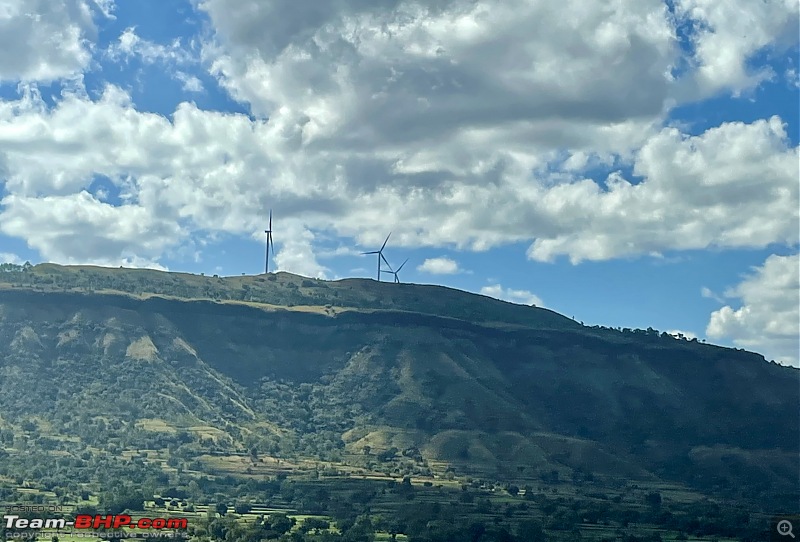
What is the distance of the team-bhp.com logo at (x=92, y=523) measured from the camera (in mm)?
91188

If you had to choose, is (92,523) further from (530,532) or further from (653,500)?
(653,500)

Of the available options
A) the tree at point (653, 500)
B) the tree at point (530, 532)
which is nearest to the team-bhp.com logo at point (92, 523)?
the tree at point (530, 532)

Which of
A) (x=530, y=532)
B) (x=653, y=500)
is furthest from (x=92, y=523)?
(x=653, y=500)

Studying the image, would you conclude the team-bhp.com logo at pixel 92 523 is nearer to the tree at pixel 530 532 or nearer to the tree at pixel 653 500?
the tree at pixel 530 532

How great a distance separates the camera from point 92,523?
9475cm

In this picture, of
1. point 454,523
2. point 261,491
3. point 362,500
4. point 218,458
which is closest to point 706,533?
point 454,523

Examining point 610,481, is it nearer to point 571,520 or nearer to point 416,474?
point 416,474

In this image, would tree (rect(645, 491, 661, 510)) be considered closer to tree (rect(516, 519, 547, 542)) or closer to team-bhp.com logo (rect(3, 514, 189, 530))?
tree (rect(516, 519, 547, 542))

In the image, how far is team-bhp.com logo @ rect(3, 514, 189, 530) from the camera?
9119cm

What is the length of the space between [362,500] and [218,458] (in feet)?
165

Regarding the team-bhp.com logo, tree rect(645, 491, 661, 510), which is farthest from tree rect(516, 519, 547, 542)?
tree rect(645, 491, 661, 510)

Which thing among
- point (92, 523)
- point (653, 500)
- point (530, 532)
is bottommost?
point (530, 532)

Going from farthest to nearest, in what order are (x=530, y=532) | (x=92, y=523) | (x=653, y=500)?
(x=653, y=500) → (x=530, y=532) → (x=92, y=523)

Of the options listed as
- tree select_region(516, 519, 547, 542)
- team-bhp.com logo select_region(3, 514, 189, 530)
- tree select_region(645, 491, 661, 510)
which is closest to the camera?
team-bhp.com logo select_region(3, 514, 189, 530)
